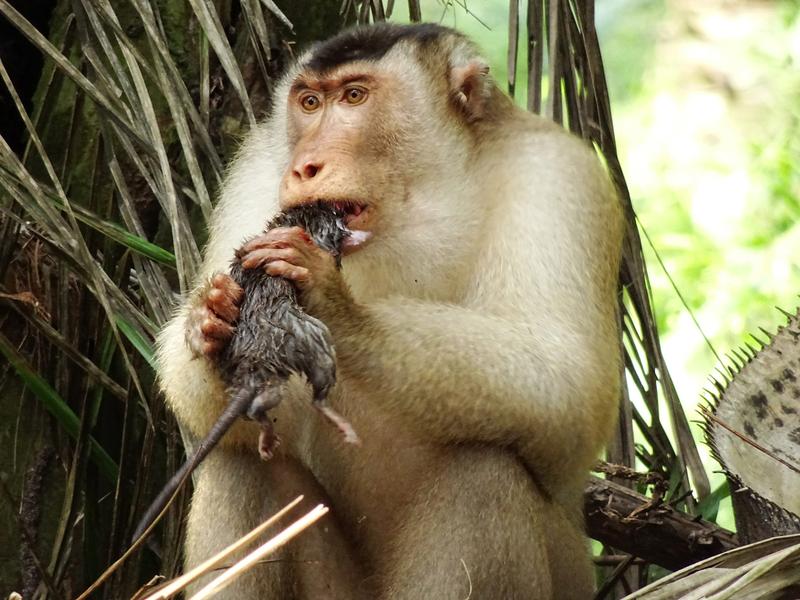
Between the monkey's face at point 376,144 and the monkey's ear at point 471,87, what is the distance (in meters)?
0.04

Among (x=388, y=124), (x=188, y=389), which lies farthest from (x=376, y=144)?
(x=188, y=389)

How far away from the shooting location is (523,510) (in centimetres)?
430

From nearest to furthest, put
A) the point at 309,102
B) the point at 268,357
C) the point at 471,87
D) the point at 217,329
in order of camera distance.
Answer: the point at 268,357 → the point at 217,329 → the point at 309,102 → the point at 471,87

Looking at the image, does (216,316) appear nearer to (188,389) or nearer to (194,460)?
(188,389)

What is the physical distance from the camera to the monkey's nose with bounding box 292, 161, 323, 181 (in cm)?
455

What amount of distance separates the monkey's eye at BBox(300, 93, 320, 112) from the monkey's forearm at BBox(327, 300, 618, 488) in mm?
968

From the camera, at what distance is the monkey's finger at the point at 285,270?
3986mm

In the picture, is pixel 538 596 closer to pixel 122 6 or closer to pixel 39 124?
pixel 39 124

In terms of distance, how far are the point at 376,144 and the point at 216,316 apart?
Result: 1154 millimetres

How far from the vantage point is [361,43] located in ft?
16.8

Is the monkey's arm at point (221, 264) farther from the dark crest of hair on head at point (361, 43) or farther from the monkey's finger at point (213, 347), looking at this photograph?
the dark crest of hair on head at point (361, 43)

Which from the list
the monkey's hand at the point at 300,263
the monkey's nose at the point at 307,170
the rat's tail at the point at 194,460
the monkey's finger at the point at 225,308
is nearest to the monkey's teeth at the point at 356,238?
the monkey's nose at the point at 307,170

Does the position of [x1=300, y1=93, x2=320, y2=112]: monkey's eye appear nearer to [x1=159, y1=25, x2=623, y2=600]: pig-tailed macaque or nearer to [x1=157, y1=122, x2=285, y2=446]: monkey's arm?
[x1=159, y1=25, x2=623, y2=600]: pig-tailed macaque

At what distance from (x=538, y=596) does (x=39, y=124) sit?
2.76m
